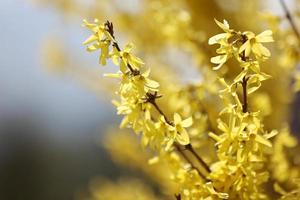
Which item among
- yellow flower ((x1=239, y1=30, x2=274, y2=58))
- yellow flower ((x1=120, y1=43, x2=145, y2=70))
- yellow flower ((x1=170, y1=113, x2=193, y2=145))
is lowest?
yellow flower ((x1=170, y1=113, x2=193, y2=145))

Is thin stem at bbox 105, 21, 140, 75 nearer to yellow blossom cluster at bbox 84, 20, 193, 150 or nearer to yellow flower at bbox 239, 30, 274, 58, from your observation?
yellow blossom cluster at bbox 84, 20, 193, 150

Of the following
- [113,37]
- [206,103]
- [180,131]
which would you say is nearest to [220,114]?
[180,131]

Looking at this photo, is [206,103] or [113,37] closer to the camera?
[113,37]

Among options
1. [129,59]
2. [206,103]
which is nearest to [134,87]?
[129,59]

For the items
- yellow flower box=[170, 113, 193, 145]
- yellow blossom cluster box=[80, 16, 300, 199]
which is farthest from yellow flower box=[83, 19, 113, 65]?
yellow flower box=[170, 113, 193, 145]

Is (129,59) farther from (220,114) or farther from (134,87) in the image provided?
(220,114)

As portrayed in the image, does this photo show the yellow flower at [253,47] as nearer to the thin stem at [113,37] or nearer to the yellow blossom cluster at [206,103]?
the yellow blossom cluster at [206,103]

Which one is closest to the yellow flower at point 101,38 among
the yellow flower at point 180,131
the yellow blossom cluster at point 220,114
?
the yellow blossom cluster at point 220,114

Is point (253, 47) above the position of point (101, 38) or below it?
below

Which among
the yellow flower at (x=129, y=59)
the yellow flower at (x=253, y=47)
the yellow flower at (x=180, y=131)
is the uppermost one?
the yellow flower at (x=129, y=59)

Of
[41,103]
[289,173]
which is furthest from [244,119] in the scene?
[41,103]

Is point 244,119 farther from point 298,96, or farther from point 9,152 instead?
point 9,152
